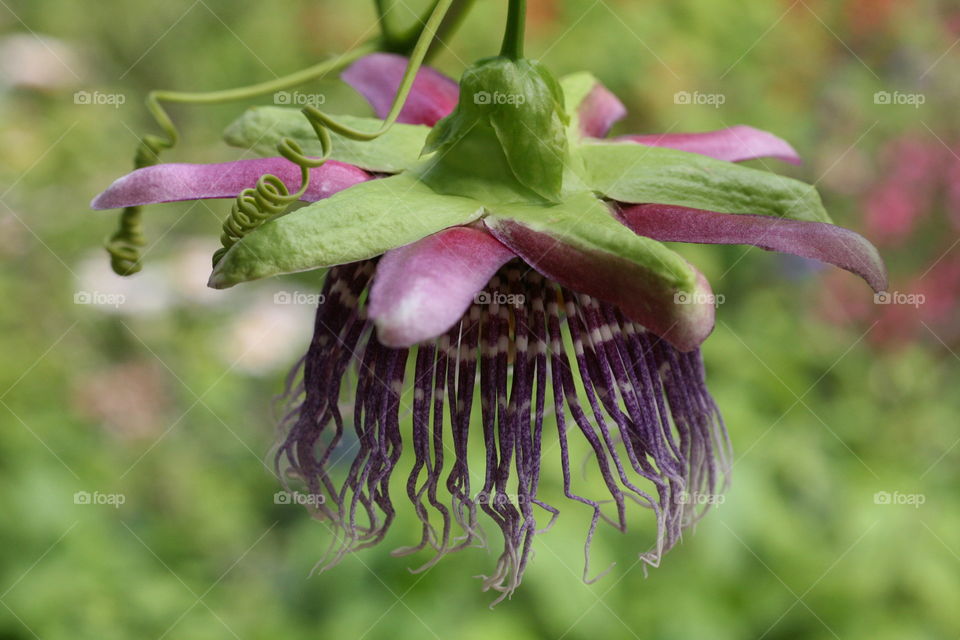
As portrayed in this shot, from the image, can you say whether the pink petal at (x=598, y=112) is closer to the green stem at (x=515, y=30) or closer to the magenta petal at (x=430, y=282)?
the green stem at (x=515, y=30)

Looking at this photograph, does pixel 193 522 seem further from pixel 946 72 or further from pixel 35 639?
pixel 946 72

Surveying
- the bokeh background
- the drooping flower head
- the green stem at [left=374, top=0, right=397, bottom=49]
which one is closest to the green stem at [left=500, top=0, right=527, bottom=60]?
the drooping flower head

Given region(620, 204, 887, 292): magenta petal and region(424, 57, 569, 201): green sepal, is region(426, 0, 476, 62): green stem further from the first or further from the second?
region(620, 204, 887, 292): magenta petal

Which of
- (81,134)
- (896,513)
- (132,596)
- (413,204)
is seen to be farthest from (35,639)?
(896,513)

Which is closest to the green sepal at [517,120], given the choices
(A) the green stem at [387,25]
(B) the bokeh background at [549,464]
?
(A) the green stem at [387,25]

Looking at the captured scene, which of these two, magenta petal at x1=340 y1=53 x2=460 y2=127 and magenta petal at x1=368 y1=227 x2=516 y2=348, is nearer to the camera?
magenta petal at x1=368 y1=227 x2=516 y2=348
